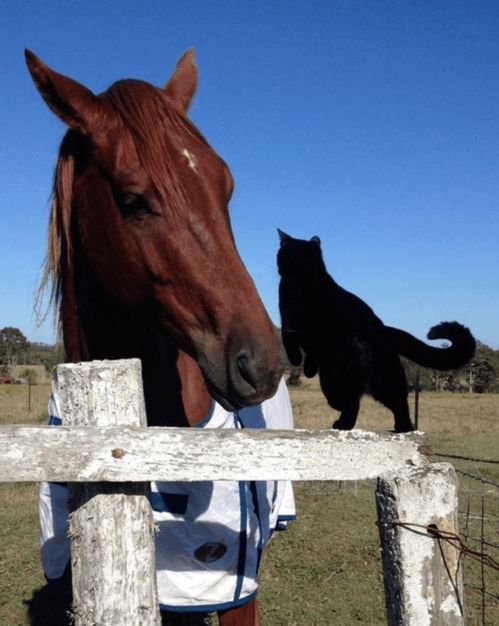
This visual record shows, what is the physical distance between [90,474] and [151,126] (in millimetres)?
1032

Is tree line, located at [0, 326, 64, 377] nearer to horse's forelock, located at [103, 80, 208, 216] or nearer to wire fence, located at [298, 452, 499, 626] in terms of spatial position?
wire fence, located at [298, 452, 499, 626]

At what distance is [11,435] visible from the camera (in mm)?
1427

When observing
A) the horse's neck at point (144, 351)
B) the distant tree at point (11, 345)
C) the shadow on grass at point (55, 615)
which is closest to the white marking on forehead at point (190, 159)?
the horse's neck at point (144, 351)

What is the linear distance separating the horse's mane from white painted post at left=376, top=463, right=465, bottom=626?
38.8 inches

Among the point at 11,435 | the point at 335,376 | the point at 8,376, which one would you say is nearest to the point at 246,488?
the point at 335,376

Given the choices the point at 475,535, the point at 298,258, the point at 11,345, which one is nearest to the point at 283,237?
the point at 298,258

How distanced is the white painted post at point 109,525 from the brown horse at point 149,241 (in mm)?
261

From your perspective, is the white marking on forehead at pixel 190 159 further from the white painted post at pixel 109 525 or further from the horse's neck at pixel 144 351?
the white painted post at pixel 109 525

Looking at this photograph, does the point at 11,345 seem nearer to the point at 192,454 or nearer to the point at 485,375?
the point at 485,375

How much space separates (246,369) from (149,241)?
51cm

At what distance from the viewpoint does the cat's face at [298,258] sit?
312 cm

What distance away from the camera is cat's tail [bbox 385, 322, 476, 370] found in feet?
11.1

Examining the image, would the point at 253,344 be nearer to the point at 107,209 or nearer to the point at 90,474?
the point at 90,474

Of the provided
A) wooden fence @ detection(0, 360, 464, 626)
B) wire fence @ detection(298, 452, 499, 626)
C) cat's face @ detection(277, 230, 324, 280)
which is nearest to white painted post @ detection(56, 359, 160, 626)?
wooden fence @ detection(0, 360, 464, 626)
